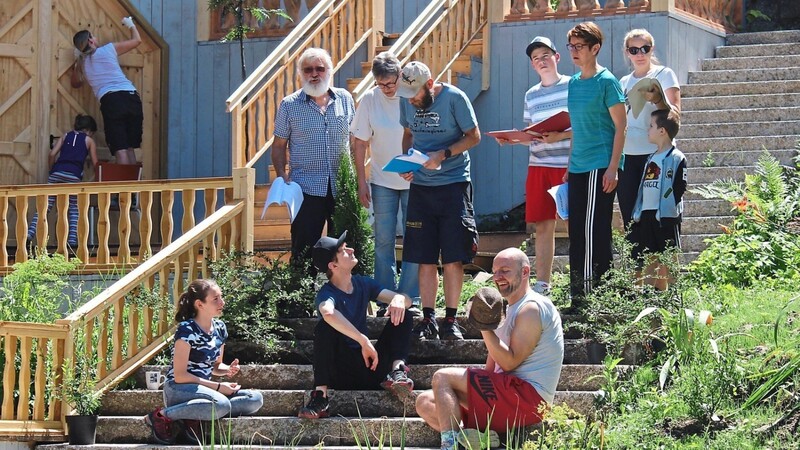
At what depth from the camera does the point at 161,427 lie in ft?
28.3

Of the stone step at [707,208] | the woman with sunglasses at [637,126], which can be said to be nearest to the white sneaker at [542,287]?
the woman with sunglasses at [637,126]

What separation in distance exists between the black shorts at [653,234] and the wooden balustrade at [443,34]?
4127 mm

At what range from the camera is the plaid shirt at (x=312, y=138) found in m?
10.2

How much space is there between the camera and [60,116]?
14.3 meters

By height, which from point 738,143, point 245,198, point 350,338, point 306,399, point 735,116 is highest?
point 735,116

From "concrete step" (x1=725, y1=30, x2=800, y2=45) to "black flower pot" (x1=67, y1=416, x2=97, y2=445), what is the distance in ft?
26.6

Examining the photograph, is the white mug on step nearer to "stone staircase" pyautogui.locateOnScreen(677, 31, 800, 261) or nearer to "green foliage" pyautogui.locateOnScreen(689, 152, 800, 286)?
"green foliage" pyautogui.locateOnScreen(689, 152, 800, 286)

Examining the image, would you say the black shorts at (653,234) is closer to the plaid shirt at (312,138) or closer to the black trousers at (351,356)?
the black trousers at (351,356)

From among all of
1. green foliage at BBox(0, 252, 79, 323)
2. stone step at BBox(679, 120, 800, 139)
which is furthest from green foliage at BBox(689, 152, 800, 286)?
green foliage at BBox(0, 252, 79, 323)

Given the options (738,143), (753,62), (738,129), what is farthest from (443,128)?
(753,62)

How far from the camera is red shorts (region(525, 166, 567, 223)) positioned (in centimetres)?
966

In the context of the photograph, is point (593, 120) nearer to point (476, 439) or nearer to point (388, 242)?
point (388, 242)

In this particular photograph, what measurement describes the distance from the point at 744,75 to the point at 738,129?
101 centimetres

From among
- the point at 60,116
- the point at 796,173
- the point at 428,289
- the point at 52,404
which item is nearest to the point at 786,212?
the point at 796,173
